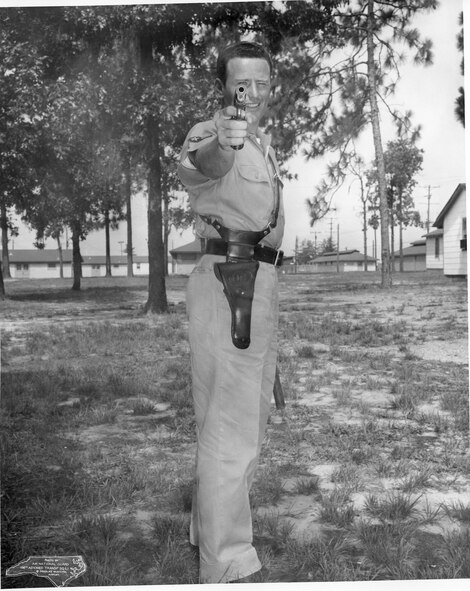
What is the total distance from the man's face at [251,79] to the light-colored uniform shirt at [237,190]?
114mm

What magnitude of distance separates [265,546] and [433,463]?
0.91 m

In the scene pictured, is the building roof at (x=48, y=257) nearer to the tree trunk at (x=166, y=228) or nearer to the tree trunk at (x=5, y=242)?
the tree trunk at (x=5, y=242)

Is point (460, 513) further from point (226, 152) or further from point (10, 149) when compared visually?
point (10, 149)

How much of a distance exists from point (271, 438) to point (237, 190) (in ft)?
4.84

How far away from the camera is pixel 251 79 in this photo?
66.9 inches

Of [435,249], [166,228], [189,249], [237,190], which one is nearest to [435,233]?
[435,249]

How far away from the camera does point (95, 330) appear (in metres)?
3.18

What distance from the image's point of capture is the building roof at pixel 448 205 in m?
2.76

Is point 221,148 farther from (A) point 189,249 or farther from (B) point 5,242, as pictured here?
(B) point 5,242

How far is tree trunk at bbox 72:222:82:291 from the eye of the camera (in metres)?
3.09

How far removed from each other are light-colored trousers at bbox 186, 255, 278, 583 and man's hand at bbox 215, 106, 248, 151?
425 mm

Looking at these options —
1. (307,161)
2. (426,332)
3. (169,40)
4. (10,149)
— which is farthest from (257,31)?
(426,332)

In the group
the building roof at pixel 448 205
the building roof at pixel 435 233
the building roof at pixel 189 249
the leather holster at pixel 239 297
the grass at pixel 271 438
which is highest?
the building roof at pixel 448 205

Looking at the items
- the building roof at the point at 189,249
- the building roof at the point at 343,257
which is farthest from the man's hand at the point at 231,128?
the building roof at the point at 343,257
